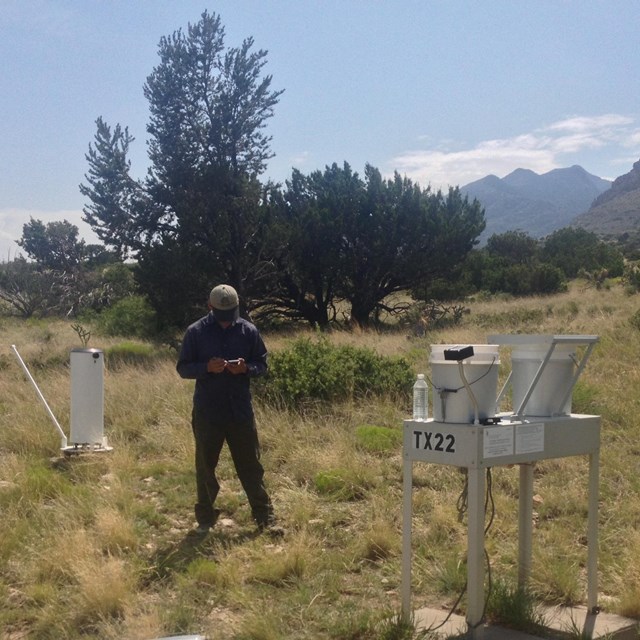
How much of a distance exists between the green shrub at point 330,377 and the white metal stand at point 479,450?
17.4ft

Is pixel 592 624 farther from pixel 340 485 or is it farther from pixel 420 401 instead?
pixel 340 485

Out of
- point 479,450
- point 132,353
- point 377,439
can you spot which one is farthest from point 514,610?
point 132,353

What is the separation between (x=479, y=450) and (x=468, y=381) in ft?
1.07

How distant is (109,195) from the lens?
2369 centimetres

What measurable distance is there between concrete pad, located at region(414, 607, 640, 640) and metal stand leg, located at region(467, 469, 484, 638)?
61 mm

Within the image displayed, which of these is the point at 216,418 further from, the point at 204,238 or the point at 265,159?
the point at 265,159

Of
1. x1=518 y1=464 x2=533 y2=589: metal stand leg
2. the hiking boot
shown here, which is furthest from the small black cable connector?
the hiking boot

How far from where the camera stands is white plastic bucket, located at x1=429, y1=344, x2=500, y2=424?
4.09 meters

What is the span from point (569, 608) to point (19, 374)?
12715mm

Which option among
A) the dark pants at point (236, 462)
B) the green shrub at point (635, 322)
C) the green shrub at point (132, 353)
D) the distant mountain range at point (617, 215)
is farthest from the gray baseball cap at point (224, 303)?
the distant mountain range at point (617, 215)

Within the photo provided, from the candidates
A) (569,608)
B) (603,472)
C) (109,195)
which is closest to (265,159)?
(109,195)

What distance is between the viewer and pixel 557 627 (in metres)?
4.48

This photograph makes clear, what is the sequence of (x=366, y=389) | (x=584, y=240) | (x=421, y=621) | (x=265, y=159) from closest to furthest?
(x=421, y=621) < (x=366, y=389) < (x=265, y=159) < (x=584, y=240)

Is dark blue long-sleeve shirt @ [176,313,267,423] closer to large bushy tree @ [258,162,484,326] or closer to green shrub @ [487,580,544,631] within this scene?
green shrub @ [487,580,544,631]
